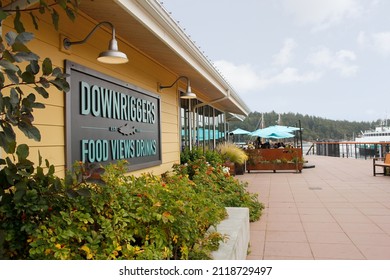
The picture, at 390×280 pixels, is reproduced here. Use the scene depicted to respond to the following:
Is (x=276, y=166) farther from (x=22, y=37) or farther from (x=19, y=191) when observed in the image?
(x=22, y=37)

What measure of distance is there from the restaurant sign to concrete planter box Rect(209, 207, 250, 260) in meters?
1.48

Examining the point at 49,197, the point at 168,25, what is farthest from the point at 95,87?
the point at 49,197

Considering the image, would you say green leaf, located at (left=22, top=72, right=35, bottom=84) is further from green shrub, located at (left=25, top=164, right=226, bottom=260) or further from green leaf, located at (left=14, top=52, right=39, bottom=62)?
green shrub, located at (left=25, top=164, right=226, bottom=260)

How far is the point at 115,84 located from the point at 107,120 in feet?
1.65

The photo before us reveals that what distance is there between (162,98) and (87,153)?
2.76 meters

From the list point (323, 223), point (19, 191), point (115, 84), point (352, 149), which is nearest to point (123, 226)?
point (19, 191)

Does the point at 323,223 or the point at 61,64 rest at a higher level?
the point at 61,64

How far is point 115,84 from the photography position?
13.3ft

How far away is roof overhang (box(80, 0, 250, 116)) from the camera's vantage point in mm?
3154

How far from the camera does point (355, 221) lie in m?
4.95

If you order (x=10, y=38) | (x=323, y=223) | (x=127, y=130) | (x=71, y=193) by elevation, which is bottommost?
(x=323, y=223)

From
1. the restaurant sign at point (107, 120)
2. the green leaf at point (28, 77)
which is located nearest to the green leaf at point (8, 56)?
the green leaf at point (28, 77)

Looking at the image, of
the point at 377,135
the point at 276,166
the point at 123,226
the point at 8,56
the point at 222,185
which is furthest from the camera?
the point at 377,135

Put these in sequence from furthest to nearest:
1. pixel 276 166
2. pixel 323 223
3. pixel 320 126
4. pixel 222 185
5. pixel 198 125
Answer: pixel 320 126 < pixel 276 166 < pixel 198 125 < pixel 222 185 < pixel 323 223
